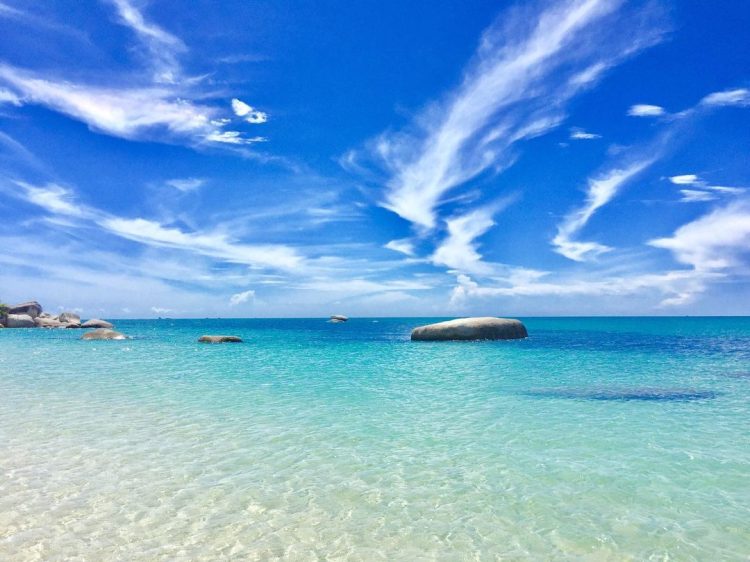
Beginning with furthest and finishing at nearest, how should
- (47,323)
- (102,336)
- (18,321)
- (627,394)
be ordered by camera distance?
(47,323) → (18,321) → (102,336) → (627,394)

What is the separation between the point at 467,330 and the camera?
5169 cm

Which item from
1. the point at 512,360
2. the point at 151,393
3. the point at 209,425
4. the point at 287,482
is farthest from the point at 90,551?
the point at 512,360

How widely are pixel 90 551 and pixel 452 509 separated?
475 cm

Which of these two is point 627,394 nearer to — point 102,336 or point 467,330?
point 467,330

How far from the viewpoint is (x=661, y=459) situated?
9.23 meters

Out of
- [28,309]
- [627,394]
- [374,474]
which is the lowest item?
[374,474]

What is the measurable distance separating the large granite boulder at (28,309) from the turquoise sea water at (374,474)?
375 feet

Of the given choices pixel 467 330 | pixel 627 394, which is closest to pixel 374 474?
pixel 627 394

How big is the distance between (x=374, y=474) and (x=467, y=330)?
44605 mm

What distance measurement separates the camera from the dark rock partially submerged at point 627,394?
1647 centimetres

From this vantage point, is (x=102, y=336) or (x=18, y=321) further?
(x=18, y=321)

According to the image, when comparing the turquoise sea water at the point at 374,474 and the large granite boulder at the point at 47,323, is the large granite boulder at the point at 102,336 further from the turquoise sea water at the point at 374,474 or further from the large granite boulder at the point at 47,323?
the large granite boulder at the point at 47,323

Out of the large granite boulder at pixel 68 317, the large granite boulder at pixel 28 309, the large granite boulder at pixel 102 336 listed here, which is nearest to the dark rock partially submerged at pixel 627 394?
Answer: the large granite boulder at pixel 102 336

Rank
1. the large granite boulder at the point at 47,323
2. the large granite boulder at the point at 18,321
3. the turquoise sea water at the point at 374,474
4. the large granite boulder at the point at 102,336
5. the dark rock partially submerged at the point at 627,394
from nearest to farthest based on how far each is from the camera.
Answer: the turquoise sea water at the point at 374,474 < the dark rock partially submerged at the point at 627,394 < the large granite boulder at the point at 102,336 < the large granite boulder at the point at 18,321 < the large granite boulder at the point at 47,323
